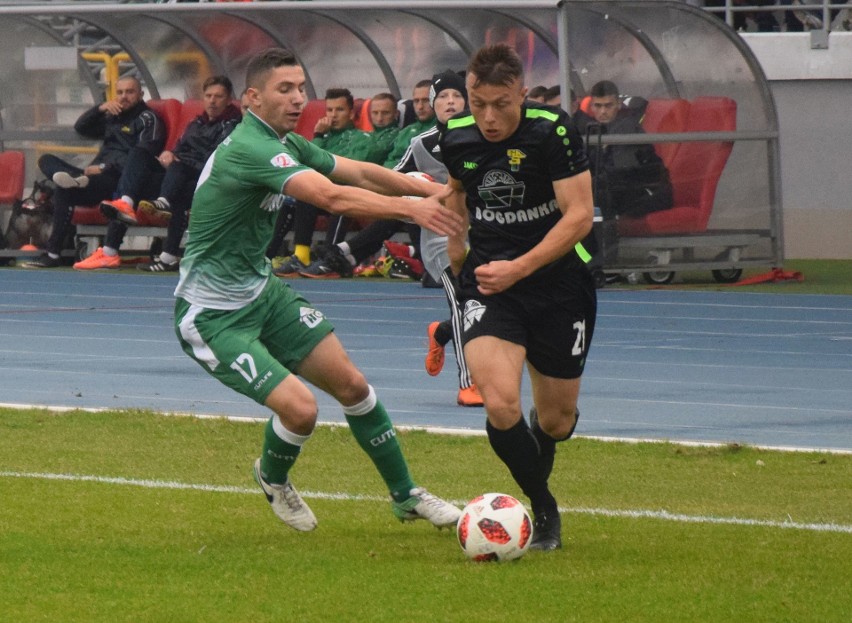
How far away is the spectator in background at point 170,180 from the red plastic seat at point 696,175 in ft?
16.3

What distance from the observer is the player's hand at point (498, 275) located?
21.1ft

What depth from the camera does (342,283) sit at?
18.7 meters

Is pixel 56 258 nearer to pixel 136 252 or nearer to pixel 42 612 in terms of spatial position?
pixel 136 252

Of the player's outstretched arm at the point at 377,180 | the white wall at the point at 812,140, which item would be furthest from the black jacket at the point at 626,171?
the player's outstretched arm at the point at 377,180

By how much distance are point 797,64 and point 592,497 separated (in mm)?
15534

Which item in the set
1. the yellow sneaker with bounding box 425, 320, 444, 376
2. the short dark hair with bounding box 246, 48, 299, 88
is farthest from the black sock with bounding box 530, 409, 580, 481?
the yellow sneaker with bounding box 425, 320, 444, 376

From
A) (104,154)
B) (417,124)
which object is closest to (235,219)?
(417,124)

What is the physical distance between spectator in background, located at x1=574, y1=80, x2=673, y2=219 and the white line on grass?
997cm

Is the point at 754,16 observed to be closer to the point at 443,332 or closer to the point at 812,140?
the point at 812,140

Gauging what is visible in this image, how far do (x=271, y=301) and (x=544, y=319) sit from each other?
3.63 ft

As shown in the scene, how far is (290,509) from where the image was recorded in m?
6.82

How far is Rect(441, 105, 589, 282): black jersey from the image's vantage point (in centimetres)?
647

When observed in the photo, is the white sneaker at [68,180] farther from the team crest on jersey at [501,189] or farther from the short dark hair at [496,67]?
the short dark hair at [496,67]

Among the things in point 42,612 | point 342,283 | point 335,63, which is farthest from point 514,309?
point 335,63
